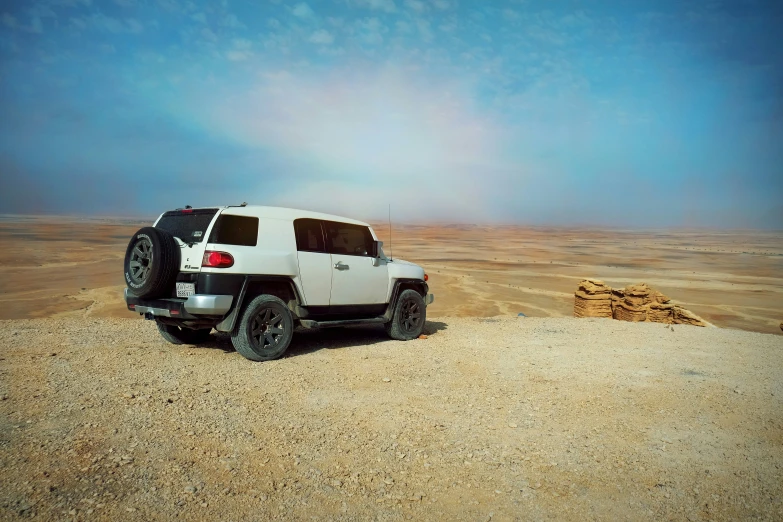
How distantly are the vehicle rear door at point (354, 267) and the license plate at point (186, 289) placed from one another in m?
1.99

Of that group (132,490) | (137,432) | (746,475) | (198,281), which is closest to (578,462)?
(746,475)

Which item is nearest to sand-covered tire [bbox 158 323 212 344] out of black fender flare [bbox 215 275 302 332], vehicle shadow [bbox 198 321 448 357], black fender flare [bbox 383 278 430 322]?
vehicle shadow [bbox 198 321 448 357]

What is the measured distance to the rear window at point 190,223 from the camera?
6449 mm

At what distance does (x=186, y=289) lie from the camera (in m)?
6.28

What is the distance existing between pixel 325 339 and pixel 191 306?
110 inches

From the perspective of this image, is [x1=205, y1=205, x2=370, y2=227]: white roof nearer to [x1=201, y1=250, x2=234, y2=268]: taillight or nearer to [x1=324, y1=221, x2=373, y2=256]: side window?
[x1=324, y1=221, x2=373, y2=256]: side window

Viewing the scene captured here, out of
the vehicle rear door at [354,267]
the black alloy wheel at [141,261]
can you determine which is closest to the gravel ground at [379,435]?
the vehicle rear door at [354,267]

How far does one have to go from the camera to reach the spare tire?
20.1 feet

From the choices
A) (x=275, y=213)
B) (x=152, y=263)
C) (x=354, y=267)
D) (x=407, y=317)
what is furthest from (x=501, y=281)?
(x=152, y=263)

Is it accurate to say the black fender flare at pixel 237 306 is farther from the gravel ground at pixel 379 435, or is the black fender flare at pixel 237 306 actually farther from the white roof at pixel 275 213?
the white roof at pixel 275 213

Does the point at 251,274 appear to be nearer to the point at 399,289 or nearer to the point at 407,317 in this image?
the point at 399,289

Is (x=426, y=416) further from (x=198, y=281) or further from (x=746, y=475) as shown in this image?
(x=198, y=281)

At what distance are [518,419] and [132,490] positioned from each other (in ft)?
10.8

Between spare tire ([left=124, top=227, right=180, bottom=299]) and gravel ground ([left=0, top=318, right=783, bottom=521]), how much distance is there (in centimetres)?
94
